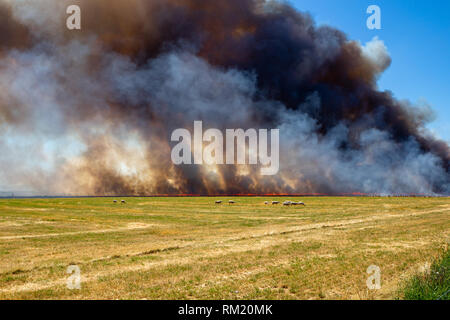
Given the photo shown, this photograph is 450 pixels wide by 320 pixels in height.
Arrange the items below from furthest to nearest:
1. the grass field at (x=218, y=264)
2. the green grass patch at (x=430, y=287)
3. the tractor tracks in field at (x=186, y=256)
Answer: the tractor tracks in field at (x=186, y=256), the grass field at (x=218, y=264), the green grass patch at (x=430, y=287)

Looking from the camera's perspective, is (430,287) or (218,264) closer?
(430,287)

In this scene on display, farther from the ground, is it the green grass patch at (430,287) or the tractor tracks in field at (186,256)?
the green grass patch at (430,287)

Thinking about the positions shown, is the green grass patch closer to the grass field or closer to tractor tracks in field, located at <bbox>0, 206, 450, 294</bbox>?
the grass field

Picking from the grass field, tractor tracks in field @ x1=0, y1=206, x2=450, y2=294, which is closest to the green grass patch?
the grass field

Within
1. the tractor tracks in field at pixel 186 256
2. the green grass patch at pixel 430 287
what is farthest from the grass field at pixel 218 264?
the green grass patch at pixel 430 287

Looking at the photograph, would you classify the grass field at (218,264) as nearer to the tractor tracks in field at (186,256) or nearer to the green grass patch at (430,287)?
the tractor tracks in field at (186,256)

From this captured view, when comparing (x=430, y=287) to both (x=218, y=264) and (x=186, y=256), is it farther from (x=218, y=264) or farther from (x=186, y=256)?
(x=186, y=256)

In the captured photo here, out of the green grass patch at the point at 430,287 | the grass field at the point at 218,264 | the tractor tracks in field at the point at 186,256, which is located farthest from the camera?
the tractor tracks in field at the point at 186,256

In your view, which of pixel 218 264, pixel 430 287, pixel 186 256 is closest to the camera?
pixel 430 287

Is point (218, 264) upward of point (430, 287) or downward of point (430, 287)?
downward

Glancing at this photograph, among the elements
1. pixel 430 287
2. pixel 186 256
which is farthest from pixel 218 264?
pixel 430 287

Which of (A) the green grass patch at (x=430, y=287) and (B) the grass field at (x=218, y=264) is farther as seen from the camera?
(B) the grass field at (x=218, y=264)
